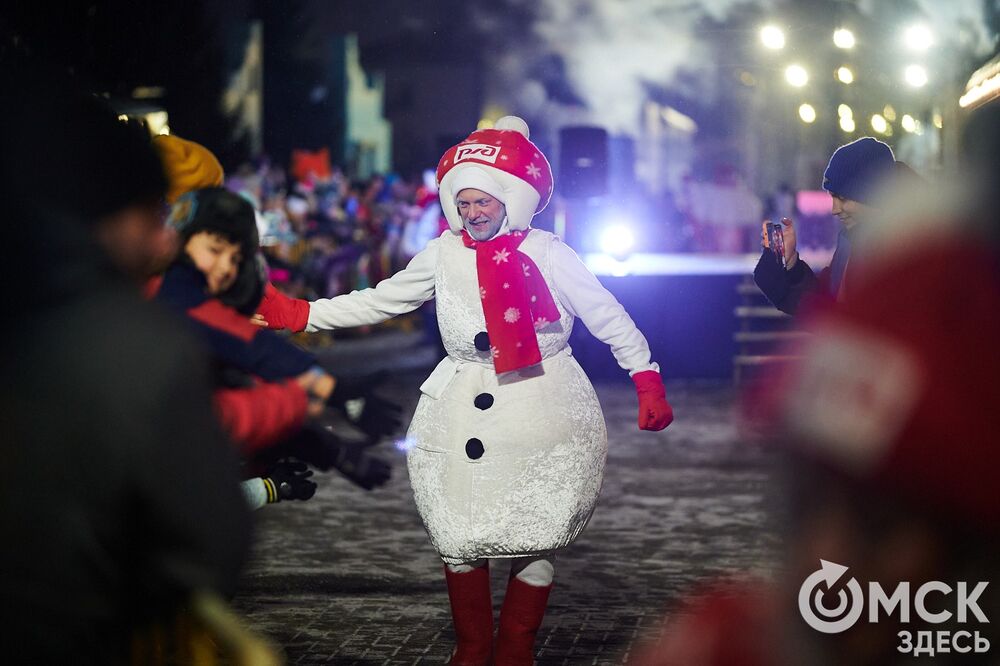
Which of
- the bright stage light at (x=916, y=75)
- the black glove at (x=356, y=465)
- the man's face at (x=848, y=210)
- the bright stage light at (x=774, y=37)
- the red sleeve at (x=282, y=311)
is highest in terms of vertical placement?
the bright stage light at (x=774, y=37)

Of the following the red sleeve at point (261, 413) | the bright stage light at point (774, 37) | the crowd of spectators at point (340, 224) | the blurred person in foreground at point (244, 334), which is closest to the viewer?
the red sleeve at point (261, 413)

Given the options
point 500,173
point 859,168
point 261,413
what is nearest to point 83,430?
point 261,413

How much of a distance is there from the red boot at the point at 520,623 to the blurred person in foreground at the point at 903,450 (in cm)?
268

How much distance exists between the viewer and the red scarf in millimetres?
5633

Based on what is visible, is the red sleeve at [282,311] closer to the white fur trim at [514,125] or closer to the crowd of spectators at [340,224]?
the white fur trim at [514,125]

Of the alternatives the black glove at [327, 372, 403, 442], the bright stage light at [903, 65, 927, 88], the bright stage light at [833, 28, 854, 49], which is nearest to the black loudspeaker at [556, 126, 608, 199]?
the bright stage light at [833, 28, 854, 49]

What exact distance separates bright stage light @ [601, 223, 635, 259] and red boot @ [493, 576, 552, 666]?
1385cm

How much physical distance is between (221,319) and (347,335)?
1794cm

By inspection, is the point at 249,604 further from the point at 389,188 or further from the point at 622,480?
the point at 389,188

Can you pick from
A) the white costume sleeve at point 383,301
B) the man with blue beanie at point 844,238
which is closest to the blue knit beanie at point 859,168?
the man with blue beanie at point 844,238

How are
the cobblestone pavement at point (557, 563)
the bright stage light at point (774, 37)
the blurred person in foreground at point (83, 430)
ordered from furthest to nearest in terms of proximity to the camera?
1. the bright stage light at point (774, 37)
2. the cobblestone pavement at point (557, 563)
3. the blurred person in foreground at point (83, 430)

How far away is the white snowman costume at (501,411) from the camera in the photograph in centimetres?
567

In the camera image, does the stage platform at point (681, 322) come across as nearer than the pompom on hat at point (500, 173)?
No

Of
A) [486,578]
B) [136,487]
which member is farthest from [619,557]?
[136,487]
